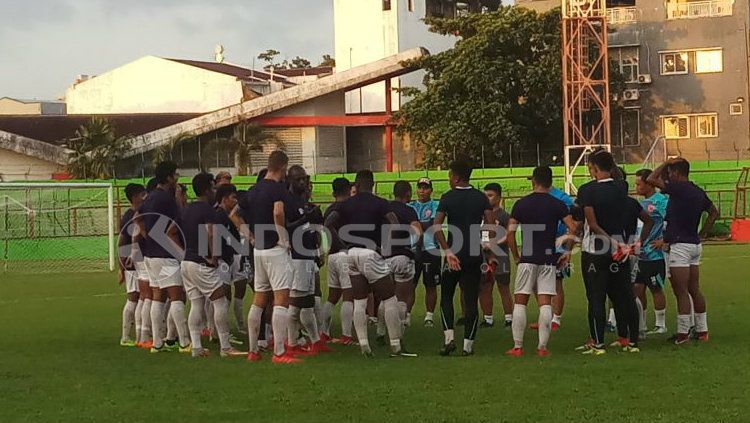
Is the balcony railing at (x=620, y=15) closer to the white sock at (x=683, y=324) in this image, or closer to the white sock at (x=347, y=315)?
the white sock at (x=683, y=324)

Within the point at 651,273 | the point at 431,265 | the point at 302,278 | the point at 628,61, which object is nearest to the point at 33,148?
the point at 628,61

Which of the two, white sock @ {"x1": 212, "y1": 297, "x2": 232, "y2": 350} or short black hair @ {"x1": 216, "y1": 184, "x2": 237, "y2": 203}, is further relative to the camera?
short black hair @ {"x1": 216, "y1": 184, "x2": 237, "y2": 203}

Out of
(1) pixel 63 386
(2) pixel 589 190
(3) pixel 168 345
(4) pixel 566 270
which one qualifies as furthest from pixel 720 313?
(1) pixel 63 386

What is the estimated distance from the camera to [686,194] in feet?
37.4

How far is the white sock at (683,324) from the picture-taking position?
11.5 metres

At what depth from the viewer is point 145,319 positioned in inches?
484

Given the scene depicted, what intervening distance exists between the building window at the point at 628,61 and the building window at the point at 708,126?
4159 millimetres

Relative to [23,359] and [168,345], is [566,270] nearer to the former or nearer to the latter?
[168,345]

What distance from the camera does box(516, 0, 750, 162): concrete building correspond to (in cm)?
5256

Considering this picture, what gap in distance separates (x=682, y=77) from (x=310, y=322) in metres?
46.1

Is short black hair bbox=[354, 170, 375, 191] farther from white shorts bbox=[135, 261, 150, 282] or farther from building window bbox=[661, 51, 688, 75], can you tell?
building window bbox=[661, 51, 688, 75]

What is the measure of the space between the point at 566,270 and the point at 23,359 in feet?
21.5

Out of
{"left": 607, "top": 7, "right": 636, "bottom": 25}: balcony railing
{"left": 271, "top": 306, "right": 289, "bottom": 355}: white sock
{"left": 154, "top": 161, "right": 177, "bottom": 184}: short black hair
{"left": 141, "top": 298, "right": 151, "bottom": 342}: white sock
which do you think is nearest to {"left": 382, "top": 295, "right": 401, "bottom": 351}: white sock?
{"left": 271, "top": 306, "right": 289, "bottom": 355}: white sock

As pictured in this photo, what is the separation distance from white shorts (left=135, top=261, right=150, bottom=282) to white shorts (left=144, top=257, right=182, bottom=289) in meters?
0.56
